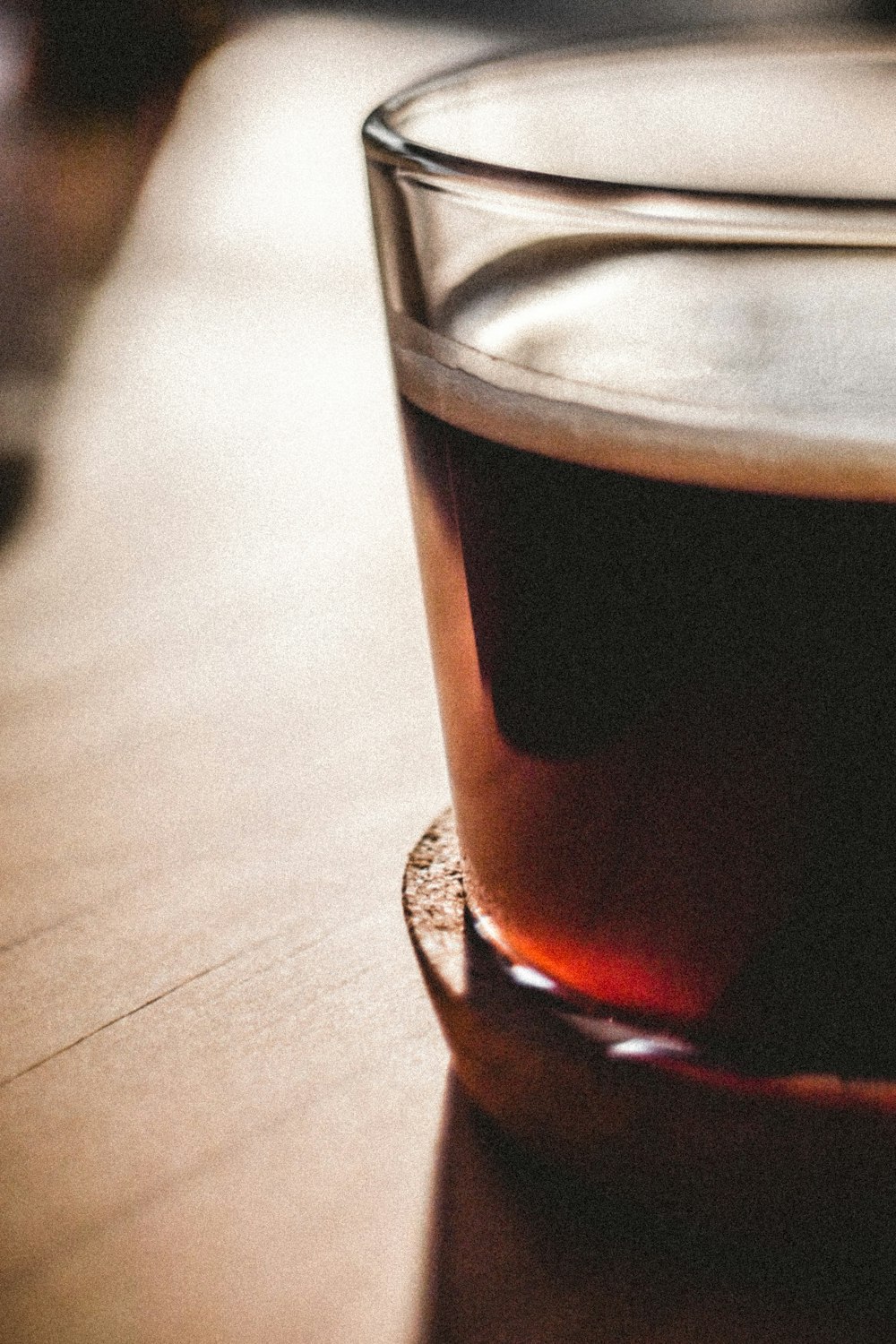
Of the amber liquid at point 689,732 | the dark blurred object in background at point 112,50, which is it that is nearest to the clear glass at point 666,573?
the amber liquid at point 689,732

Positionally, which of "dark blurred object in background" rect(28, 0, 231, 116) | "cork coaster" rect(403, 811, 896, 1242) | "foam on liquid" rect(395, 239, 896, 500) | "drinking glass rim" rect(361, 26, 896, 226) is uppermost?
"drinking glass rim" rect(361, 26, 896, 226)

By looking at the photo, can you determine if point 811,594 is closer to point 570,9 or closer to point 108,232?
point 108,232

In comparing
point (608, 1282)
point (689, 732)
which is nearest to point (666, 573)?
point (689, 732)

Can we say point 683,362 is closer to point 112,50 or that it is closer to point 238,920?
point 238,920

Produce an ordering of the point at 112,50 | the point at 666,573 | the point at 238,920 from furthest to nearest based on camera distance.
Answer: the point at 112,50 < the point at 238,920 < the point at 666,573

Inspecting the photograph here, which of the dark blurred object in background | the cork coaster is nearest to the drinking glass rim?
the cork coaster

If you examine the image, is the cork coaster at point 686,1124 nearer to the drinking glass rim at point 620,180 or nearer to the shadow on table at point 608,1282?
the shadow on table at point 608,1282

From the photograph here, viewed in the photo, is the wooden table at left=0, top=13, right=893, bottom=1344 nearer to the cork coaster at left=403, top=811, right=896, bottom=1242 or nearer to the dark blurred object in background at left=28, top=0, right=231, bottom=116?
the cork coaster at left=403, top=811, right=896, bottom=1242

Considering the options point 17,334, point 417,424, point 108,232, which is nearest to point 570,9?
point 108,232
